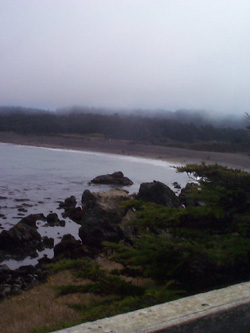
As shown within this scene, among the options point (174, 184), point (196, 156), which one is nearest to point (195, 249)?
point (174, 184)

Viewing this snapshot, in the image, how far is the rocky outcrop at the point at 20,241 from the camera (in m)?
12.5

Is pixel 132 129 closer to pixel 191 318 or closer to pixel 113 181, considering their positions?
pixel 113 181

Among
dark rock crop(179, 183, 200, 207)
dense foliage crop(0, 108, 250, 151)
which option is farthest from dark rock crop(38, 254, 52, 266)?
dense foliage crop(0, 108, 250, 151)

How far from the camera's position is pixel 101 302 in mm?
4398

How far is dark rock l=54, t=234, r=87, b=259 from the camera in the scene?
11.2 m

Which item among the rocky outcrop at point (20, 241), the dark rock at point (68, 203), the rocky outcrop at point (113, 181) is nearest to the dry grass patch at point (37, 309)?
the rocky outcrop at point (20, 241)

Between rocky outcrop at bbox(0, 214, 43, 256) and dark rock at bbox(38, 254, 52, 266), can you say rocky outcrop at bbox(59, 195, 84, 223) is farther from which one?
dark rock at bbox(38, 254, 52, 266)

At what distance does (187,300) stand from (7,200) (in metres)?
18.0

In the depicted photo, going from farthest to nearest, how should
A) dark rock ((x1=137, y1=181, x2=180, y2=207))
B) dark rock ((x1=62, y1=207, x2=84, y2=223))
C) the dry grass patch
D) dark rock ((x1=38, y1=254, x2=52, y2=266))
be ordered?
dark rock ((x1=62, y1=207, x2=84, y2=223))
dark rock ((x1=137, y1=181, x2=180, y2=207))
dark rock ((x1=38, y1=254, x2=52, y2=266))
the dry grass patch

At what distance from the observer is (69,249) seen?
11703mm

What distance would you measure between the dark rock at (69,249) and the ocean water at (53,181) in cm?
38

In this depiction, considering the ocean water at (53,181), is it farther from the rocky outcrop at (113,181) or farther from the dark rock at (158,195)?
the dark rock at (158,195)

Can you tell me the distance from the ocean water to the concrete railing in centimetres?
868

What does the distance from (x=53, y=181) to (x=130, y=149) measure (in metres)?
24.7
